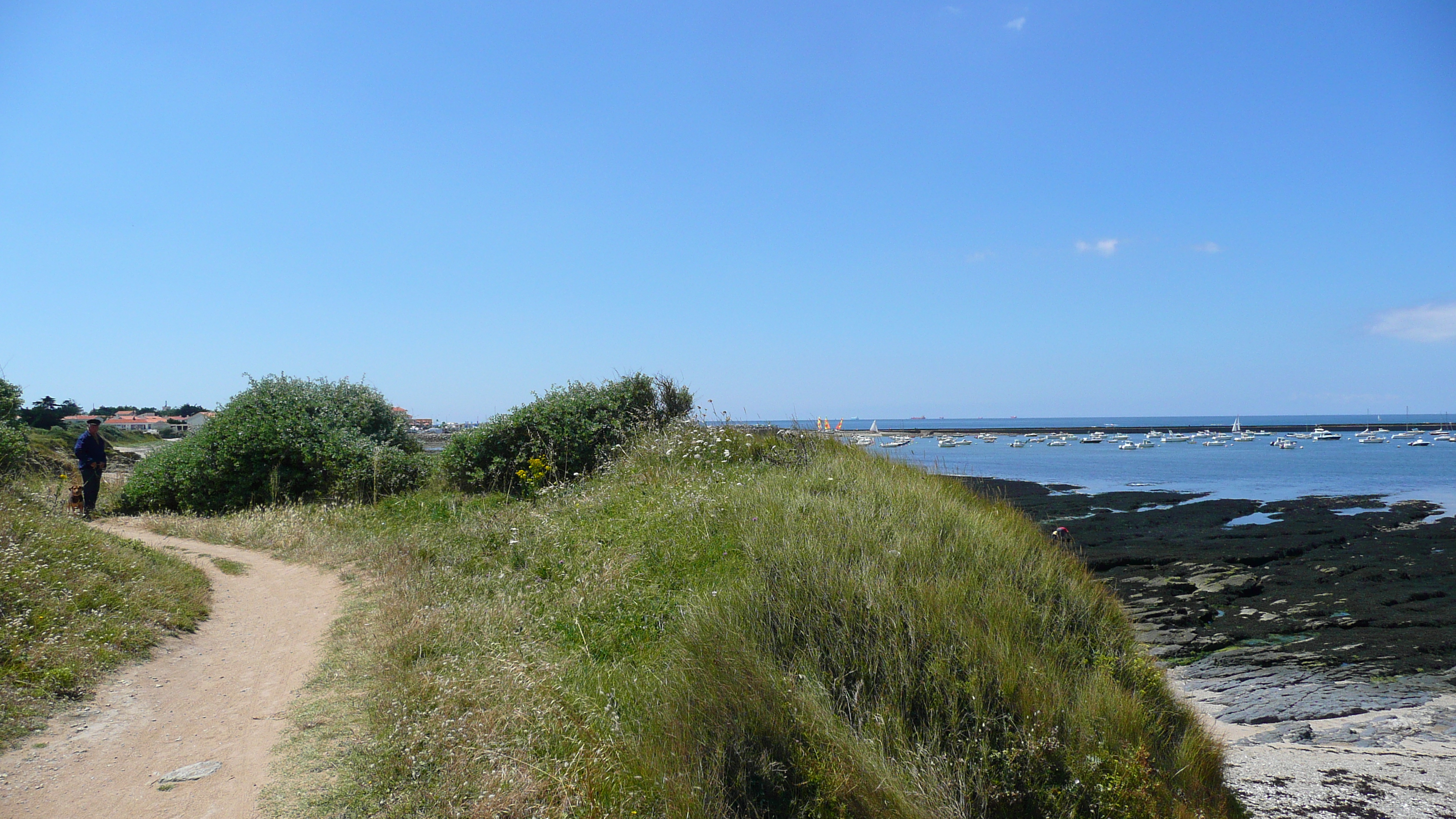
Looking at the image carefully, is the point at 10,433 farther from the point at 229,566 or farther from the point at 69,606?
the point at 69,606

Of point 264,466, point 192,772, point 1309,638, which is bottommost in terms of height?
point 1309,638

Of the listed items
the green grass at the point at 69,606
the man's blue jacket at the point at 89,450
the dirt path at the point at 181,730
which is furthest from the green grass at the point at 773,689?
the man's blue jacket at the point at 89,450

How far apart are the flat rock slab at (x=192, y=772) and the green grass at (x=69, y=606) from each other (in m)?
1.00

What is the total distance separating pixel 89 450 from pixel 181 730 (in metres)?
11.3

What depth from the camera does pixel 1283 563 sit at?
57.7 ft

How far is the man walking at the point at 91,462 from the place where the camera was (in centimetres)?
1286

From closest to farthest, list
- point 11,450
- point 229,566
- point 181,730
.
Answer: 1. point 181,730
2. point 229,566
3. point 11,450

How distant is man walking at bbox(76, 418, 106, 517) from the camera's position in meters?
12.9

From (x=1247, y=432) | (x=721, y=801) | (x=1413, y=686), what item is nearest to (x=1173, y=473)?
(x=1413, y=686)

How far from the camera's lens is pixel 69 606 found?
6.04 m

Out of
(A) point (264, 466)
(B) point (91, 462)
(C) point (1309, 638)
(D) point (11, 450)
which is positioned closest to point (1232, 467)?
(C) point (1309, 638)

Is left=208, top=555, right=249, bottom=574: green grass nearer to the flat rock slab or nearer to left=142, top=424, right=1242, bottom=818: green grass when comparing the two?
left=142, top=424, right=1242, bottom=818: green grass

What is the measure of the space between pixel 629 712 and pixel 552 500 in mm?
7284

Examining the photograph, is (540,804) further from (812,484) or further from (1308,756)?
(1308,756)
